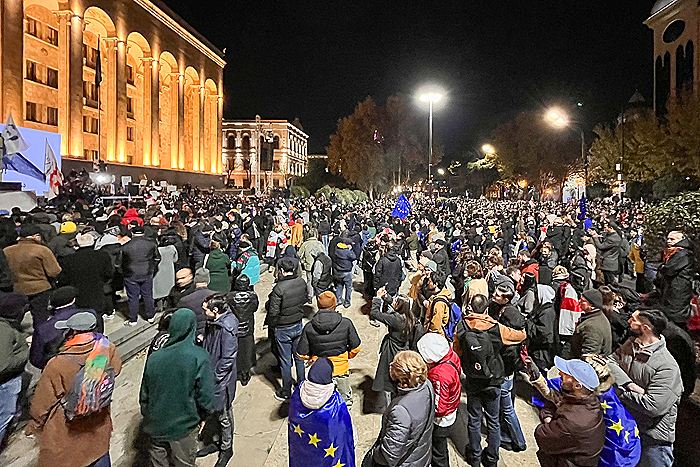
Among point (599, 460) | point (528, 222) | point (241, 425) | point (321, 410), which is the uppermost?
point (528, 222)

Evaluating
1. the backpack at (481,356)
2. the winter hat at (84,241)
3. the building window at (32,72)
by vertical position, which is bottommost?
the backpack at (481,356)

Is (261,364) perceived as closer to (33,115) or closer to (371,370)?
(371,370)

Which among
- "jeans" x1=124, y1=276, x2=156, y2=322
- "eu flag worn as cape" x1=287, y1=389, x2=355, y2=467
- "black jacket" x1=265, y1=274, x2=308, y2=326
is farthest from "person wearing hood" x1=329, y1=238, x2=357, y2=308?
"eu flag worn as cape" x1=287, y1=389, x2=355, y2=467

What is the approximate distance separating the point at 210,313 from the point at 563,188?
5523 centimetres

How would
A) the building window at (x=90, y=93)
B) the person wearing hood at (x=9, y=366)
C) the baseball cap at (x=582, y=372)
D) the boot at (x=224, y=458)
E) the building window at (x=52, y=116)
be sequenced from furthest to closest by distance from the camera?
1. the building window at (x=90, y=93)
2. the building window at (x=52, y=116)
3. the boot at (x=224, y=458)
4. the person wearing hood at (x=9, y=366)
5. the baseball cap at (x=582, y=372)

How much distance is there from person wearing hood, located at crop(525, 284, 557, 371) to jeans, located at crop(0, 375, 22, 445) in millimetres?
5569

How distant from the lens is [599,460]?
12.1 feet

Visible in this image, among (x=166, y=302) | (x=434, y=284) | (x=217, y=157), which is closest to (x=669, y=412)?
(x=434, y=284)

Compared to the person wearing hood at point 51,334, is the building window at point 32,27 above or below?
above

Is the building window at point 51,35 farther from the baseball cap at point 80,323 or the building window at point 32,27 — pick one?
the baseball cap at point 80,323

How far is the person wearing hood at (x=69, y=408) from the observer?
359 cm

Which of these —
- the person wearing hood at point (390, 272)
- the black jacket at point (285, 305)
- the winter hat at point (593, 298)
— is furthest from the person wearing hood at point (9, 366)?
the person wearing hood at point (390, 272)

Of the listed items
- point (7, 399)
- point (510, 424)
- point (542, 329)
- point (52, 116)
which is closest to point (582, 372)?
point (510, 424)

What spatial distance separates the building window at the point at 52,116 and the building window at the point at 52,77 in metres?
1.78
